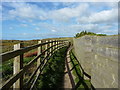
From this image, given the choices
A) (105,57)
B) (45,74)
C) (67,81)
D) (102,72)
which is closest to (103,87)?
(102,72)

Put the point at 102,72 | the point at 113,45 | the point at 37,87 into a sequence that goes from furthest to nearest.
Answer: the point at 37,87, the point at 102,72, the point at 113,45

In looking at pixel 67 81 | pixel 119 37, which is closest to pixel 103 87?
pixel 119 37

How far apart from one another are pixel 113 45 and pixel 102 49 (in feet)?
1.95

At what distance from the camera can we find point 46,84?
4203 mm

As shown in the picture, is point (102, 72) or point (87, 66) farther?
point (87, 66)

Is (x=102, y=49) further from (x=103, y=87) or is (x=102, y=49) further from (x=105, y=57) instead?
(x=103, y=87)

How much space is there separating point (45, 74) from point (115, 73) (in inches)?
124

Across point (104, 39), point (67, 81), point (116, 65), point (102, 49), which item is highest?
point (104, 39)

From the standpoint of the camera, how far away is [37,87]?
4008mm

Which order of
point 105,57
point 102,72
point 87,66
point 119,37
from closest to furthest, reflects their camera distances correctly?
point 119,37
point 105,57
point 102,72
point 87,66

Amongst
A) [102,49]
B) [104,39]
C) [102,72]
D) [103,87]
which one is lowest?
[103,87]

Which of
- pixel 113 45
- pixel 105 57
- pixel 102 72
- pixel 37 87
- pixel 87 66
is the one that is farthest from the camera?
pixel 87 66

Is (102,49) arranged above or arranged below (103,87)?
above

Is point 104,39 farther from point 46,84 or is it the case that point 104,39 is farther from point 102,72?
point 46,84
